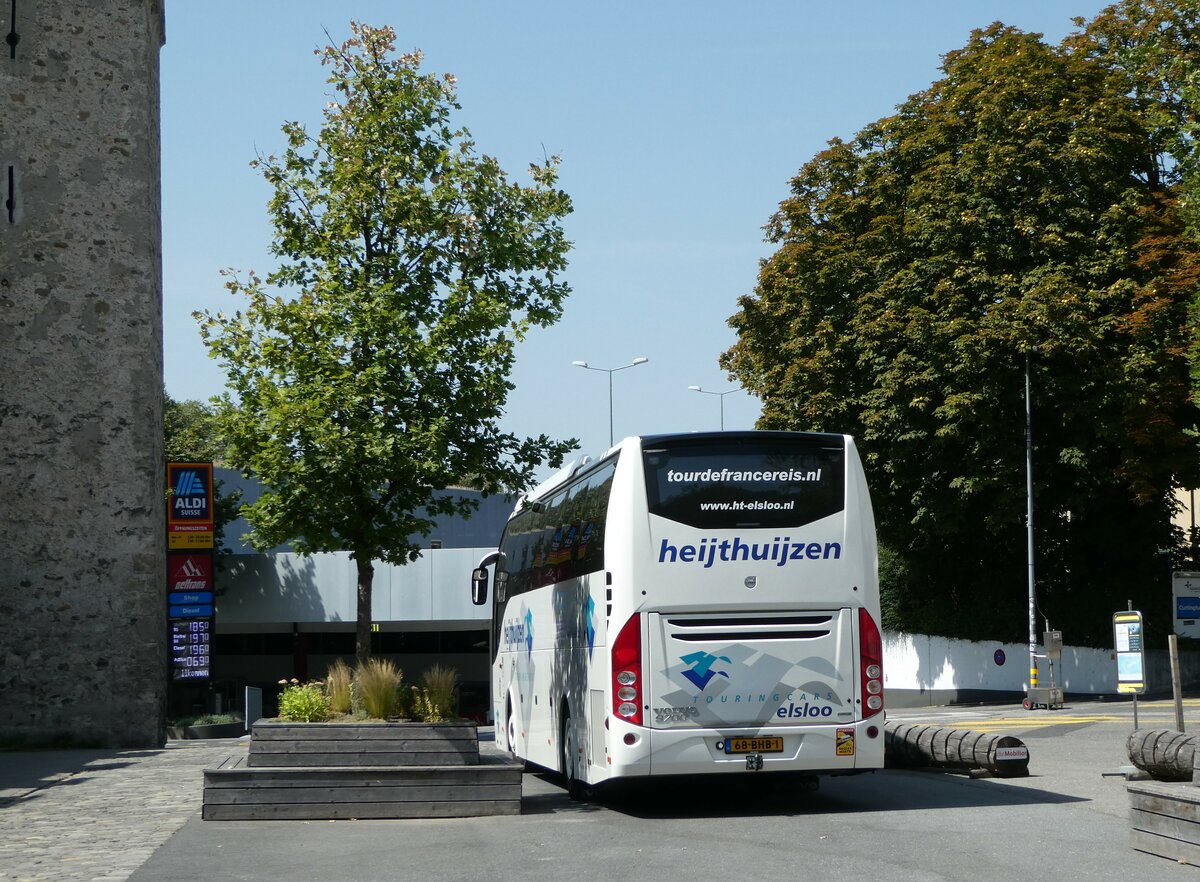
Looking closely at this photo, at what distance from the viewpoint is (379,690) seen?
586 inches

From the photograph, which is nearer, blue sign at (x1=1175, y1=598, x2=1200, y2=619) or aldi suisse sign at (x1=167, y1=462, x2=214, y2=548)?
blue sign at (x1=1175, y1=598, x2=1200, y2=619)

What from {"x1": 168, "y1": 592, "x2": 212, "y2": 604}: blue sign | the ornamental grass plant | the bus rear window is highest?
the bus rear window

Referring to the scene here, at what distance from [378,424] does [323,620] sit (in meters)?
32.0

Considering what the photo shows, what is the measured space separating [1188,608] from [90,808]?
1396 cm

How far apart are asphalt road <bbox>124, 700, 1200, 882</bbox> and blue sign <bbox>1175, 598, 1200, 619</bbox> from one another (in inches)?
166

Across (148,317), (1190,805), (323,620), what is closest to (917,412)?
(148,317)

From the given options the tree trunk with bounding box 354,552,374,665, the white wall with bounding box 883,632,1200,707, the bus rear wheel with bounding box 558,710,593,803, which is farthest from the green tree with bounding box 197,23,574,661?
the white wall with bounding box 883,632,1200,707

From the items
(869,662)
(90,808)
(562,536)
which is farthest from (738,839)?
(90,808)

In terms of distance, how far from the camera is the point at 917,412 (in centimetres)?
3878

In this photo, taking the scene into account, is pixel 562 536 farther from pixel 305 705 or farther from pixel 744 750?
pixel 744 750

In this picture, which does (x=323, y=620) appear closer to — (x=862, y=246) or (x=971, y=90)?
(x=862, y=246)

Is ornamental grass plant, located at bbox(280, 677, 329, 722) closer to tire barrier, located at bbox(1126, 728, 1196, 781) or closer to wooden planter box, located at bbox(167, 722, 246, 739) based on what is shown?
tire barrier, located at bbox(1126, 728, 1196, 781)

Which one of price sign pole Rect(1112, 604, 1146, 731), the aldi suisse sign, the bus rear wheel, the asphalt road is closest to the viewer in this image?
the asphalt road

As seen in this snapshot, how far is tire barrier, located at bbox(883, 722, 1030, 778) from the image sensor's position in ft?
55.0
